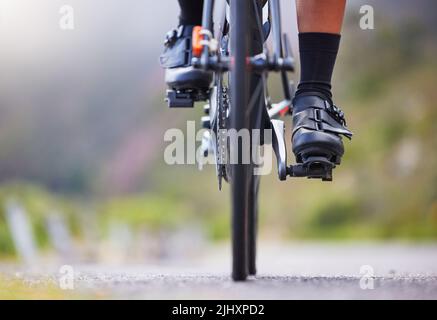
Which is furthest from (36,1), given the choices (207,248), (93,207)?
(207,248)

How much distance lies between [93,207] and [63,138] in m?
1.74

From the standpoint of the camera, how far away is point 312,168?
2514mm

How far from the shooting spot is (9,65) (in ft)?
40.8

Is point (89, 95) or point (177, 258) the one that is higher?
point (89, 95)

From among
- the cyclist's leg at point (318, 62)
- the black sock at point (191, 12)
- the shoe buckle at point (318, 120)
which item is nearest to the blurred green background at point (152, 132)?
the black sock at point (191, 12)

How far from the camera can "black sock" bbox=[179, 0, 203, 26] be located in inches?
118

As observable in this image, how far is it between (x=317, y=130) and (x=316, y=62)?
0.26 m

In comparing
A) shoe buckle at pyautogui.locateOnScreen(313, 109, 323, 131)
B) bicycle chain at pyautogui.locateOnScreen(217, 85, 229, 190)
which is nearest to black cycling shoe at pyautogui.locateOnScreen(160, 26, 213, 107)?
bicycle chain at pyautogui.locateOnScreen(217, 85, 229, 190)

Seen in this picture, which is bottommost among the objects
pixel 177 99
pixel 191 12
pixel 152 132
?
pixel 177 99

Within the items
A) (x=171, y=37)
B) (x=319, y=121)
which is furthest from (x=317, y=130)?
(x=171, y=37)

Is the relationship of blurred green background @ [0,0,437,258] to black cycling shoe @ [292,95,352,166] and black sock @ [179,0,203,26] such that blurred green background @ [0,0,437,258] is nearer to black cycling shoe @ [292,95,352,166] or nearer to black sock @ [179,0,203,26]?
black sock @ [179,0,203,26]

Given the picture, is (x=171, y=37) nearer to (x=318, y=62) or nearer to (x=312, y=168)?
(x=318, y=62)
